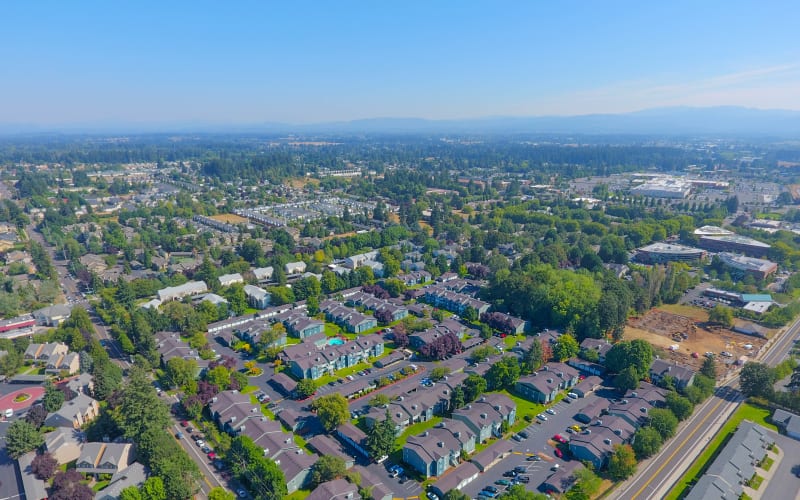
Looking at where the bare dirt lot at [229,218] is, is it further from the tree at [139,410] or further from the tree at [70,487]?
the tree at [70,487]

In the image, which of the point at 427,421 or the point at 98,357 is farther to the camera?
the point at 98,357

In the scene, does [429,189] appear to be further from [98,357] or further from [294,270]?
[98,357]

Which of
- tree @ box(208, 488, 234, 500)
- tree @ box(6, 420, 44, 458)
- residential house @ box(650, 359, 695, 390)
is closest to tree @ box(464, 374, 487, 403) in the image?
residential house @ box(650, 359, 695, 390)

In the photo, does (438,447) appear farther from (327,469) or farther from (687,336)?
(687,336)

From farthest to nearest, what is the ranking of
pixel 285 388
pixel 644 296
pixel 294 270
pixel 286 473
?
1. pixel 294 270
2. pixel 644 296
3. pixel 285 388
4. pixel 286 473

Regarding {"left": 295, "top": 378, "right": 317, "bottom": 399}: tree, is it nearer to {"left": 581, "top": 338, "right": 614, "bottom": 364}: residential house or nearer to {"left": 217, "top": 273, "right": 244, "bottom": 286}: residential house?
{"left": 581, "top": 338, "right": 614, "bottom": 364}: residential house

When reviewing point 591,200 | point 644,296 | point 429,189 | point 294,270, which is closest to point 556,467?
point 644,296

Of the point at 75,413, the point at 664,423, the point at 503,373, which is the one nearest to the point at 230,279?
the point at 75,413
